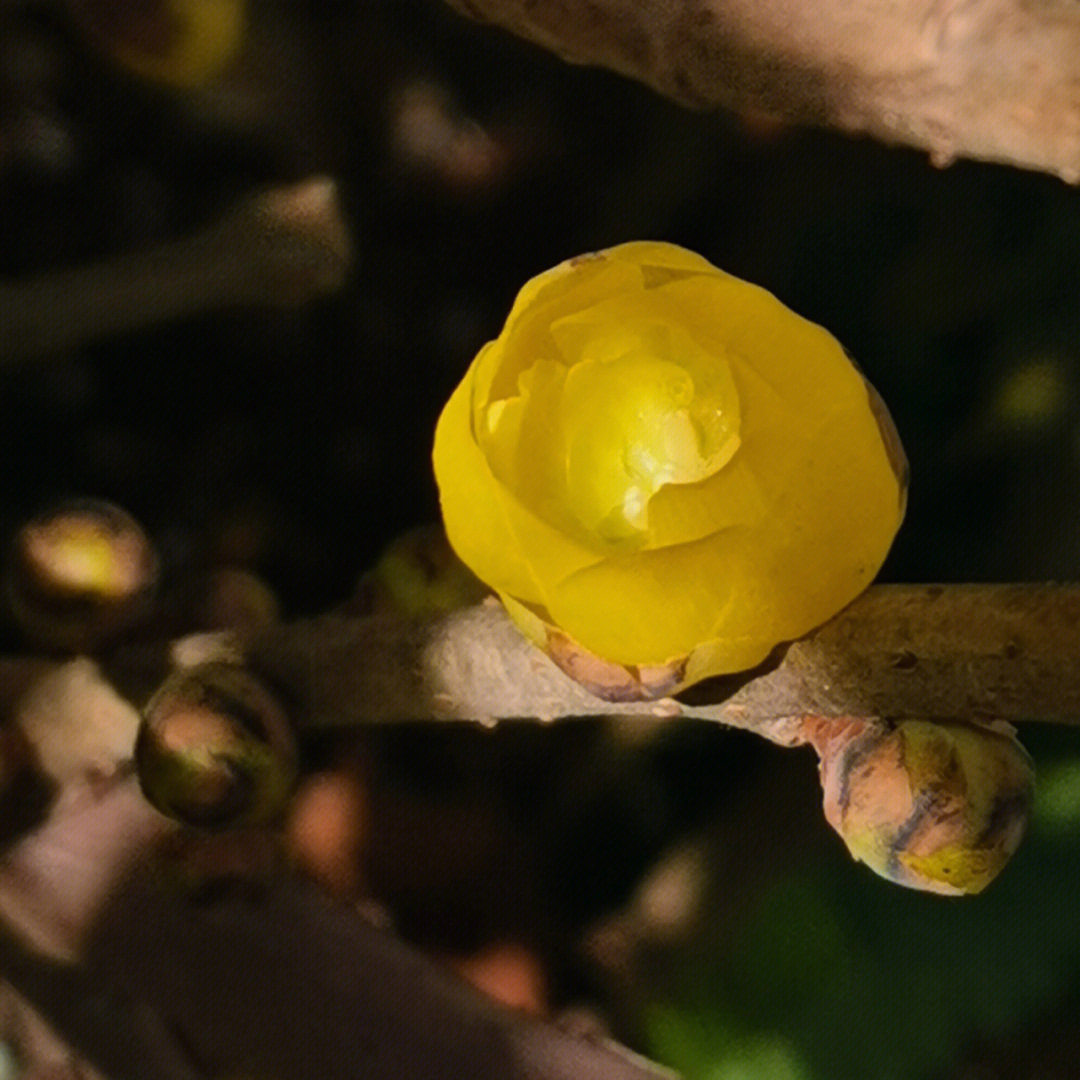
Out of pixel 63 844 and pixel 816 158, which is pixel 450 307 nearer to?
pixel 816 158

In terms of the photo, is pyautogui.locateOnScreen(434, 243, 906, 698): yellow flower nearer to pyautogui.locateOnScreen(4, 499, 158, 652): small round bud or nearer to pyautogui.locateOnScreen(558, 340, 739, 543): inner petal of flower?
pyautogui.locateOnScreen(558, 340, 739, 543): inner petal of flower

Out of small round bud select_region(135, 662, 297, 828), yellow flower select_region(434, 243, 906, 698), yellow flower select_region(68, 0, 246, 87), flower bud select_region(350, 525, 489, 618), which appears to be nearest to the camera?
yellow flower select_region(434, 243, 906, 698)

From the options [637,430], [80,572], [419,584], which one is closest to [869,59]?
[637,430]

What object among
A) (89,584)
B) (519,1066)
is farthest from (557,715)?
(519,1066)

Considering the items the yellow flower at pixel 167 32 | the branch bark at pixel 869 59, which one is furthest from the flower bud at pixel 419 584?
the yellow flower at pixel 167 32

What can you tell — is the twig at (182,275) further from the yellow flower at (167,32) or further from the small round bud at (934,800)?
the small round bud at (934,800)

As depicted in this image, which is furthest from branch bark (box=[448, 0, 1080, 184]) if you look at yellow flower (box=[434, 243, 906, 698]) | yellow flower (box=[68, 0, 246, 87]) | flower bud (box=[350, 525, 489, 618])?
yellow flower (box=[68, 0, 246, 87])

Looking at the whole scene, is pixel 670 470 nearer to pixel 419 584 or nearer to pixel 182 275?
pixel 419 584
